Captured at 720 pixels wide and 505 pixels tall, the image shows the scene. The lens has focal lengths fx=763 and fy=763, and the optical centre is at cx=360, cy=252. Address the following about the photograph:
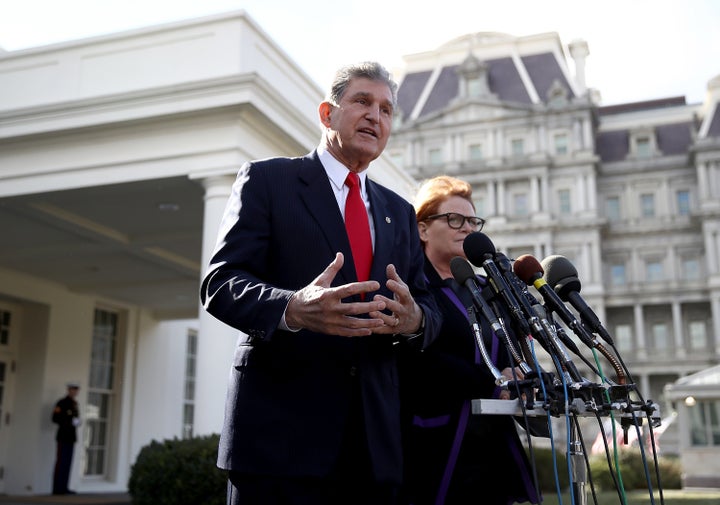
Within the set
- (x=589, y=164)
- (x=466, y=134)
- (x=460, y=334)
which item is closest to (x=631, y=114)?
(x=589, y=164)

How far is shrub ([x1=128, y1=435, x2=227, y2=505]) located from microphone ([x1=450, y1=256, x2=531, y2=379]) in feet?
17.6

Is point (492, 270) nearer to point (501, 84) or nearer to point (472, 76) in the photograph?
point (472, 76)

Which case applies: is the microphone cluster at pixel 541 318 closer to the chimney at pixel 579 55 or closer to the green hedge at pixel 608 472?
the green hedge at pixel 608 472

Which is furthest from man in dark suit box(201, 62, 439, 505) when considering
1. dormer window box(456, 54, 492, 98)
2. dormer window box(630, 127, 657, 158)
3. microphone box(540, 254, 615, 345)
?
dormer window box(630, 127, 657, 158)

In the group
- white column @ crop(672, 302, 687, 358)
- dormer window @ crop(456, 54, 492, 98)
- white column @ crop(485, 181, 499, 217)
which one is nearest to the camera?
white column @ crop(672, 302, 687, 358)


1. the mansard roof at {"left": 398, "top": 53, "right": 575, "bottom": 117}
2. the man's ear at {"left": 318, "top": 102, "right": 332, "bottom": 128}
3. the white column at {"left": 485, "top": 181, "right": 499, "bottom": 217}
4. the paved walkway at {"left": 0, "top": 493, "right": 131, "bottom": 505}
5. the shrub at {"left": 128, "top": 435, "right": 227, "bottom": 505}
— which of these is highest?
the mansard roof at {"left": 398, "top": 53, "right": 575, "bottom": 117}

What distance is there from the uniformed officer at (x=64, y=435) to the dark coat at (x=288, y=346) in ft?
42.4

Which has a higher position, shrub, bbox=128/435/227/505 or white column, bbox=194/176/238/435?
white column, bbox=194/176/238/435

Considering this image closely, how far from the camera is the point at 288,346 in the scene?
2.07 m

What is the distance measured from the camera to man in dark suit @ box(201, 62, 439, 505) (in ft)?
6.32

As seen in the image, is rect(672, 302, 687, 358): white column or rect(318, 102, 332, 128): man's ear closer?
rect(318, 102, 332, 128): man's ear

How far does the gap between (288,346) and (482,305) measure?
2.03ft

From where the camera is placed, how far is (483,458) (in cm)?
292

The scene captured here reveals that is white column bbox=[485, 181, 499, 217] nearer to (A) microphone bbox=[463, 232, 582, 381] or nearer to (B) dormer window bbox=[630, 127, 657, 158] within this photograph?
(B) dormer window bbox=[630, 127, 657, 158]
